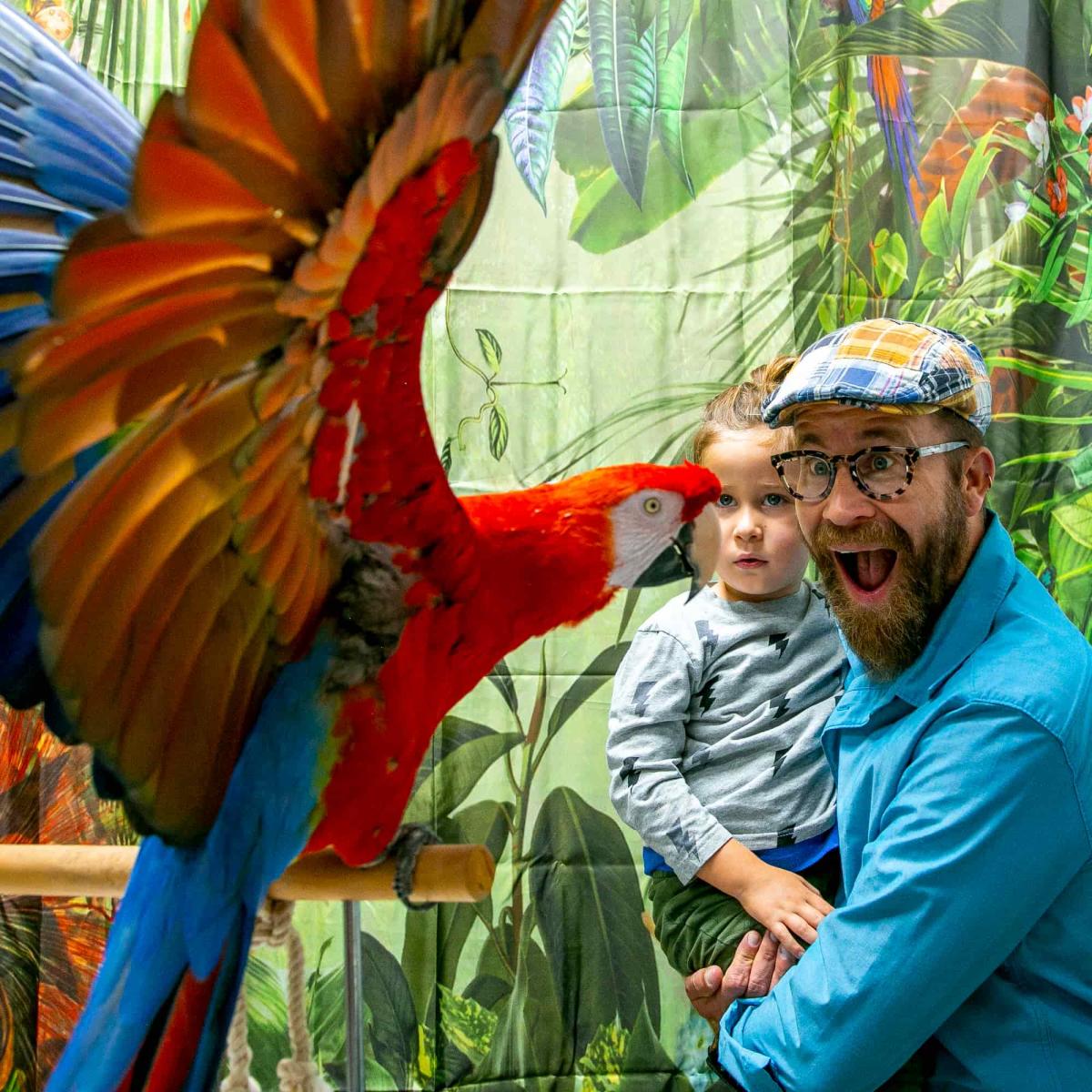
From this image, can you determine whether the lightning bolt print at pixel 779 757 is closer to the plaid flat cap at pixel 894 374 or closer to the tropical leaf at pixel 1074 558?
the plaid flat cap at pixel 894 374

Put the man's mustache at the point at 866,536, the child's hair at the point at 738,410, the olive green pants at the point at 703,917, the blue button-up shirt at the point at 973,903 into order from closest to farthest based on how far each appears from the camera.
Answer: the blue button-up shirt at the point at 973,903
the man's mustache at the point at 866,536
the olive green pants at the point at 703,917
the child's hair at the point at 738,410

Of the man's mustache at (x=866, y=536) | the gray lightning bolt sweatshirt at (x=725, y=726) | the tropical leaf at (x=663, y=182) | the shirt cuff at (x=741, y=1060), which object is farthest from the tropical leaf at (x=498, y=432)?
the shirt cuff at (x=741, y=1060)

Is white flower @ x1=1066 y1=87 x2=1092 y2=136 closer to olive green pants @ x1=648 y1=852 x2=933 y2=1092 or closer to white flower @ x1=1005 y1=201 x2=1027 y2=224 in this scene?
white flower @ x1=1005 y1=201 x2=1027 y2=224

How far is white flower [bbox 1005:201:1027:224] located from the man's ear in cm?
64

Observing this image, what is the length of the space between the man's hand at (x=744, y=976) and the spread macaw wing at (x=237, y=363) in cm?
53

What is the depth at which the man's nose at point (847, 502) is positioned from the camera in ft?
2.57

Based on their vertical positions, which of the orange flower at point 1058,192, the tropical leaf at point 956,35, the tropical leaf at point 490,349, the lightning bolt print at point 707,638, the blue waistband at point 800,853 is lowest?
the blue waistband at point 800,853

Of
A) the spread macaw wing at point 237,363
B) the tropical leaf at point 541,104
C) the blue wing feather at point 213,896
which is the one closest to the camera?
the spread macaw wing at point 237,363

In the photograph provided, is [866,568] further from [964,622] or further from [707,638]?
[707,638]

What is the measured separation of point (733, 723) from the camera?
1.01 metres

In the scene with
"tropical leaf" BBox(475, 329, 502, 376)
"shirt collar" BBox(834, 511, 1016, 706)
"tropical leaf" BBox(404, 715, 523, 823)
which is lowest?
"tropical leaf" BBox(404, 715, 523, 823)

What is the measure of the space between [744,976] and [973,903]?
25 centimetres

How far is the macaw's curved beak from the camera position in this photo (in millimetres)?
614

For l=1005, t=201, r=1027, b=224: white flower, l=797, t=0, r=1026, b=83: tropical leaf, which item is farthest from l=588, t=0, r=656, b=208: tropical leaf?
l=1005, t=201, r=1027, b=224: white flower
